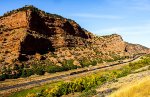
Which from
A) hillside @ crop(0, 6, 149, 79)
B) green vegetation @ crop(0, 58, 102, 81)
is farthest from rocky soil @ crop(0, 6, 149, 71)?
green vegetation @ crop(0, 58, 102, 81)

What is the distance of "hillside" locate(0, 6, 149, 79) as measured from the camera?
124 m

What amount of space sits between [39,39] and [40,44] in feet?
8.54

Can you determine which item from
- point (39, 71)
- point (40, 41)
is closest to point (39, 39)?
point (40, 41)

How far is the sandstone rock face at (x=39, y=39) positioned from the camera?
12756cm

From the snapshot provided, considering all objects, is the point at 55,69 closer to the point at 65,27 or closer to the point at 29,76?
the point at 29,76

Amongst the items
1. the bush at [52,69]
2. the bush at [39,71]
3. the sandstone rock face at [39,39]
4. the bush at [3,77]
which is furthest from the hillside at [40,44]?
the bush at [52,69]

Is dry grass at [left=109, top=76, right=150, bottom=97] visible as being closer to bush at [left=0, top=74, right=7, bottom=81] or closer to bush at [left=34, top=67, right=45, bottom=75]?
bush at [left=0, top=74, right=7, bottom=81]

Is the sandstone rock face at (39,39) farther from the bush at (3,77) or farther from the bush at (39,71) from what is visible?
the bush at (3,77)

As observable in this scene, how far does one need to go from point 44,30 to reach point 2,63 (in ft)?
129

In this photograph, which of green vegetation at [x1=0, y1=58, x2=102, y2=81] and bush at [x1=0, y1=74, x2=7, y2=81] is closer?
bush at [x1=0, y1=74, x2=7, y2=81]

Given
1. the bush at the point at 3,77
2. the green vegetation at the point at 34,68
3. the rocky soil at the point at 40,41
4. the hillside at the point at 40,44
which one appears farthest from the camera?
the rocky soil at the point at 40,41

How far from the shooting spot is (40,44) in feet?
462

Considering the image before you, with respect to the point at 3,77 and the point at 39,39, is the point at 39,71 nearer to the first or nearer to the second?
the point at 3,77

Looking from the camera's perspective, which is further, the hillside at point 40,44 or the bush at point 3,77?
the hillside at point 40,44
